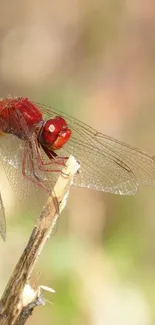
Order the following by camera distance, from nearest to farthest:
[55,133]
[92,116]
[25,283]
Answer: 1. [25,283]
2. [55,133]
3. [92,116]

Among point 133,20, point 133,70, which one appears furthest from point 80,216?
point 133,20

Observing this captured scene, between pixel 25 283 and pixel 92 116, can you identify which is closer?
pixel 25 283

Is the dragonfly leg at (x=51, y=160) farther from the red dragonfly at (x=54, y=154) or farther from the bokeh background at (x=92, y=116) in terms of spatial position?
the bokeh background at (x=92, y=116)

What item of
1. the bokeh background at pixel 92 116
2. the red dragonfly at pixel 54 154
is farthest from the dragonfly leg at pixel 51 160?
the bokeh background at pixel 92 116

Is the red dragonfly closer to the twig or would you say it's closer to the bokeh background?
the bokeh background

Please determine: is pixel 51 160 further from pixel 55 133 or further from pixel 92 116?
pixel 92 116

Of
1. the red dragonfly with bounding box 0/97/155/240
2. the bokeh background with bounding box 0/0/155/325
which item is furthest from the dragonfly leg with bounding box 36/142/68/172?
the bokeh background with bounding box 0/0/155/325

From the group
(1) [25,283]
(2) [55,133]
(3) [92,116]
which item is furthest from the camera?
(3) [92,116]

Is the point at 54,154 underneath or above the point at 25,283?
above

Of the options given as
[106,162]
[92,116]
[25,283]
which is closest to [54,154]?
[106,162]
